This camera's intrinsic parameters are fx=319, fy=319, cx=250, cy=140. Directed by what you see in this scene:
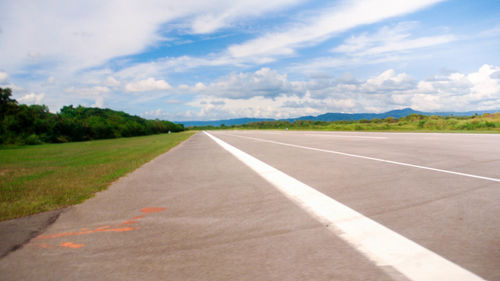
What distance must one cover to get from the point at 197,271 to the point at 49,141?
61191 mm

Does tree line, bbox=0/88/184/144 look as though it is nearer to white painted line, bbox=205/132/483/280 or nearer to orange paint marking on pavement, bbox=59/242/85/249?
orange paint marking on pavement, bbox=59/242/85/249

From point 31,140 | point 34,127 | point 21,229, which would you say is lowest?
point 21,229

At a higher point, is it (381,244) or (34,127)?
(34,127)

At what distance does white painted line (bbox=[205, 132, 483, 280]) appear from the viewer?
212 cm

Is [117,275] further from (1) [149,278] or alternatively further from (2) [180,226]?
(2) [180,226]

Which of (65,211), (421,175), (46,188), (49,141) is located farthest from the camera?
(49,141)

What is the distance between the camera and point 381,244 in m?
2.63

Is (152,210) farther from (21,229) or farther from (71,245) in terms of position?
(21,229)

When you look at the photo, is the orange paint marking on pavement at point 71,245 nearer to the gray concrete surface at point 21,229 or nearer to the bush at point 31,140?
the gray concrete surface at point 21,229

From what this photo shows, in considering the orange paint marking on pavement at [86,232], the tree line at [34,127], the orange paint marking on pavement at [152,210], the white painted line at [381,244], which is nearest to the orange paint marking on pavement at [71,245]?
the orange paint marking on pavement at [86,232]

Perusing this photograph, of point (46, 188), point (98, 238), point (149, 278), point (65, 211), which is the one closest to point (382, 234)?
point (149, 278)

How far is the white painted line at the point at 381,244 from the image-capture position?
2.12m

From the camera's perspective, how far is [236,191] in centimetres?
522

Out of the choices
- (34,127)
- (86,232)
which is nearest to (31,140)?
(34,127)
